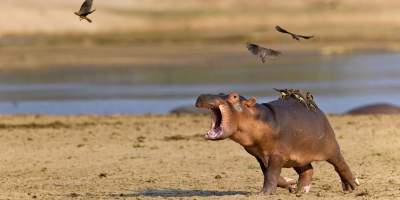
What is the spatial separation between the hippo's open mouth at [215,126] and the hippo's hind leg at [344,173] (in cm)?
123

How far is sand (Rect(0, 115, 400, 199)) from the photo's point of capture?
9500mm

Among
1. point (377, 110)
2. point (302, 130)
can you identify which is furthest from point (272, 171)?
point (377, 110)

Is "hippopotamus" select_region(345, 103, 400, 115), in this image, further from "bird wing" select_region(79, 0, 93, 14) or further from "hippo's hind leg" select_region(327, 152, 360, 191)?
"bird wing" select_region(79, 0, 93, 14)

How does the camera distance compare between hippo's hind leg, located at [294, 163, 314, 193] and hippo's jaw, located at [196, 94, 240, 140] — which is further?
hippo's hind leg, located at [294, 163, 314, 193]

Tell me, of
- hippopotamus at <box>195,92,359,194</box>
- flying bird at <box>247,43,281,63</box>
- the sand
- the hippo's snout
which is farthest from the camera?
the sand

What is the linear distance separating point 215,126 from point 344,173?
139 centimetres

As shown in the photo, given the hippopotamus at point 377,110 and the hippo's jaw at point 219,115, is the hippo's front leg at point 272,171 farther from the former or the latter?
the hippopotamus at point 377,110

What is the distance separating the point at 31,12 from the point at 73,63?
13988 millimetres

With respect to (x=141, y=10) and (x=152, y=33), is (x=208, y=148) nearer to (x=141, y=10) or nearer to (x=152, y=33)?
(x=152, y=33)

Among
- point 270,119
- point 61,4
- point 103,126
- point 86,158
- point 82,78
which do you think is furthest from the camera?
point 61,4

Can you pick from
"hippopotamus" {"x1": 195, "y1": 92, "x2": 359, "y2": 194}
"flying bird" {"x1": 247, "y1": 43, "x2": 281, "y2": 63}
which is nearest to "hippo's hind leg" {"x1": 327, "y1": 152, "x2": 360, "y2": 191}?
"hippopotamus" {"x1": 195, "y1": 92, "x2": 359, "y2": 194}

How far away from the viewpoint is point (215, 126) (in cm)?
850

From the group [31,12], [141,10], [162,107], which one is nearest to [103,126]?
[162,107]

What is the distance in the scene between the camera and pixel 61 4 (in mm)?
45781
